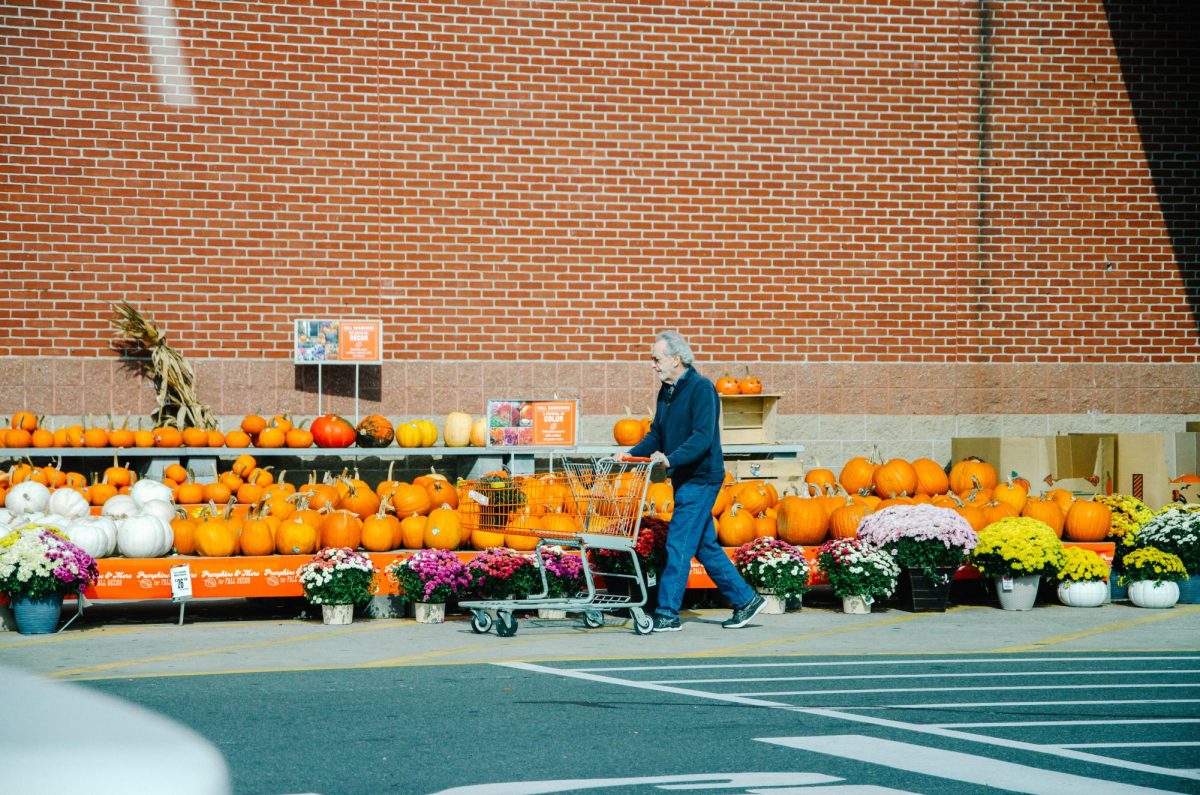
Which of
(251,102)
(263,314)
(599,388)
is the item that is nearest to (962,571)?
(599,388)

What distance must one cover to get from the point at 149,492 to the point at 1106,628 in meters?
8.48

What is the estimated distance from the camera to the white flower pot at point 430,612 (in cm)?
1141

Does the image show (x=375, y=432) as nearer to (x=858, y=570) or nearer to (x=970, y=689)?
(x=858, y=570)

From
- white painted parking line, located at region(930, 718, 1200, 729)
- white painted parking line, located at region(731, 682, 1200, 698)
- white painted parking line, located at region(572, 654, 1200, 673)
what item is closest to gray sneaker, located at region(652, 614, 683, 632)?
white painted parking line, located at region(572, 654, 1200, 673)

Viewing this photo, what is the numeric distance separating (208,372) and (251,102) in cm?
296

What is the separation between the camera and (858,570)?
1181cm

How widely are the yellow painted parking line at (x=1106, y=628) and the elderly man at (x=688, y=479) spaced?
1983 millimetres

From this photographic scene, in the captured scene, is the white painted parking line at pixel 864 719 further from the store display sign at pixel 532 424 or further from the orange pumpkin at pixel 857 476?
the orange pumpkin at pixel 857 476

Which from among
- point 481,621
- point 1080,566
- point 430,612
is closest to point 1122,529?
point 1080,566

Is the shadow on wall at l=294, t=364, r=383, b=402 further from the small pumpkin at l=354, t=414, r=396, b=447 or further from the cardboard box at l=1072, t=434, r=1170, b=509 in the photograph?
the cardboard box at l=1072, t=434, r=1170, b=509

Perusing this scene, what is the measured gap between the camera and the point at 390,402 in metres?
15.9

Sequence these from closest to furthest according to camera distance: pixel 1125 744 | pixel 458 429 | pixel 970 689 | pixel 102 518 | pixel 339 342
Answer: pixel 1125 744 < pixel 970 689 < pixel 102 518 < pixel 458 429 < pixel 339 342

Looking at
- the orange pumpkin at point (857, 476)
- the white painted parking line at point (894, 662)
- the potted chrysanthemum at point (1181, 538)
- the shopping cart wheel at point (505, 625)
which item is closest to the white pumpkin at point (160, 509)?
the shopping cart wheel at point (505, 625)

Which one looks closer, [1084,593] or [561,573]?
[561,573]
